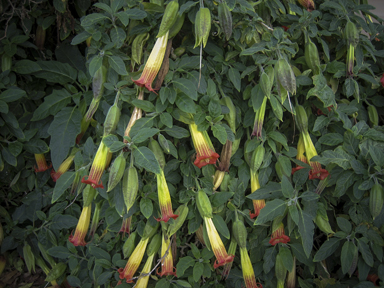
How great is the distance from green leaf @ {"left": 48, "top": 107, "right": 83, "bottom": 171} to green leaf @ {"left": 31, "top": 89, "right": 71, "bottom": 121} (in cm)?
5

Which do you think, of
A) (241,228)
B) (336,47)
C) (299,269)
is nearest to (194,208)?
(241,228)

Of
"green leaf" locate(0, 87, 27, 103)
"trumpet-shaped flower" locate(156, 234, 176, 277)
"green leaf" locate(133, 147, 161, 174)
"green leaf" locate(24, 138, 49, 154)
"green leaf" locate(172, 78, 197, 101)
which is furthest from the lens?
"green leaf" locate(24, 138, 49, 154)

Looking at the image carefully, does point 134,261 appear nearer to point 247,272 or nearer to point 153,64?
point 247,272

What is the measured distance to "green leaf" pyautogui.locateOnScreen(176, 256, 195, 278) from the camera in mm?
1200

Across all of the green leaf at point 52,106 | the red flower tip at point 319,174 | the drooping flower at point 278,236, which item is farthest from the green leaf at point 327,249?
the green leaf at point 52,106

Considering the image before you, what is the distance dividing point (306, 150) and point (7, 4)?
1.40 meters

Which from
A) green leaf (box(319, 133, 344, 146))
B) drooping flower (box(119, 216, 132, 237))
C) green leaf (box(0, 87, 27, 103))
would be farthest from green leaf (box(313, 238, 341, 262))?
green leaf (box(0, 87, 27, 103))

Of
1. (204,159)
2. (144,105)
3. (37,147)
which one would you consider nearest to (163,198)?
(204,159)

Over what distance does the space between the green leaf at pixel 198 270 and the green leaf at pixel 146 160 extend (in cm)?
50

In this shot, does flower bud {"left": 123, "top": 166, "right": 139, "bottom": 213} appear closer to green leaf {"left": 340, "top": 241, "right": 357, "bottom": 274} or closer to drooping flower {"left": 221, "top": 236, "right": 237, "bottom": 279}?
drooping flower {"left": 221, "top": 236, "right": 237, "bottom": 279}

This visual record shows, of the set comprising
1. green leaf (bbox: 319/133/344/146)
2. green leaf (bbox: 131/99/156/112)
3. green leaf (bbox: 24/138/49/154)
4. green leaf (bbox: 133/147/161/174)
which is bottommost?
green leaf (bbox: 24/138/49/154)

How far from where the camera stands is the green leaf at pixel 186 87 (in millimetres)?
1022

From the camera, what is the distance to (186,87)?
3.39 feet

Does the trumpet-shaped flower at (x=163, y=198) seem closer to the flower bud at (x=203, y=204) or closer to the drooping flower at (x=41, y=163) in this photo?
the flower bud at (x=203, y=204)
